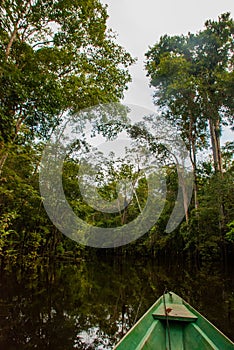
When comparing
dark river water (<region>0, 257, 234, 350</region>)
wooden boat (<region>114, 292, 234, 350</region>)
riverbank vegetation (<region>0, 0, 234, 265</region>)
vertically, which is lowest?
dark river water (<region>0, 257, 234, 350</region>)

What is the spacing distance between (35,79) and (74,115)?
437 centimetres

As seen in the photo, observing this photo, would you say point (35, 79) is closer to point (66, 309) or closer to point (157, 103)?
point (66, 309)

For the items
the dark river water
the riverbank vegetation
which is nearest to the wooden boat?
the dark river water

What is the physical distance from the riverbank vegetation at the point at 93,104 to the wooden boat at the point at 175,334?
13.4 feet

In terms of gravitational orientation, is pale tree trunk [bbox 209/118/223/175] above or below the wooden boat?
above

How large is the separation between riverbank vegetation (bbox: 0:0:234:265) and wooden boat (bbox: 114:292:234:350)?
4099 mm

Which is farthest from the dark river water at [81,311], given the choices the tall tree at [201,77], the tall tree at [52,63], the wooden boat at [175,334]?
the tall tree at [201,77]

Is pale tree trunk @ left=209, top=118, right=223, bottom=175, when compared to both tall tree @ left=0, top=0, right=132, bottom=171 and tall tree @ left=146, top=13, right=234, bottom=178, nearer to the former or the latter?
tall tree @ left=146, top=13, right=234, bottom=178

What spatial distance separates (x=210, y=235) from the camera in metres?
14.1

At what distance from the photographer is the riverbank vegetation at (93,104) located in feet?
21.7

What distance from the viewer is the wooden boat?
2131mm

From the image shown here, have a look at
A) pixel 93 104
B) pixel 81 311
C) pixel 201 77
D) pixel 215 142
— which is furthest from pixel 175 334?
pixel 201 77

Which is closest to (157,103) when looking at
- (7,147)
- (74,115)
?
(74,115)

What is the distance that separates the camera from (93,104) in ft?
29.6
